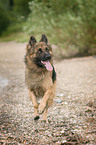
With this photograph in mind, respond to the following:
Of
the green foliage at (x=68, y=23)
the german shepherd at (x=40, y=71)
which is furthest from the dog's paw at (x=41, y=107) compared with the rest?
the green foliage at (x=68, y=23)

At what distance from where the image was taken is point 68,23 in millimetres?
10734

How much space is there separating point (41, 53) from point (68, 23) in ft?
22.6

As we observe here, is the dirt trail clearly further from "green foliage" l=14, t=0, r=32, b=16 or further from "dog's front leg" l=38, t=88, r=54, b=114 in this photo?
"green foliage" l=14, t=0, r=32, b=16

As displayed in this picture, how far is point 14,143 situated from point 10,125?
0.73 metres

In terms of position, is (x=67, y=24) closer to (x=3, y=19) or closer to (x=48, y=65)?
(x=48, y=65)

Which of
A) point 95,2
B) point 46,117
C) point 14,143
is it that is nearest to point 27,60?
point 46,117

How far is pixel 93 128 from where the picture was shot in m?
4.22

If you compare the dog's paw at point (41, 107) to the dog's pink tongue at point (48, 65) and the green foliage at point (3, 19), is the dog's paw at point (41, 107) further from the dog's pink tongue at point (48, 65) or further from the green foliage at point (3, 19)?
the green foliage at point (3, 19)

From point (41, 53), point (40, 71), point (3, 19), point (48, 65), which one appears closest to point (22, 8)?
point (3, 19)

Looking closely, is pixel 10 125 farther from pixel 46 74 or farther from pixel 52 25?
pixel 52 25

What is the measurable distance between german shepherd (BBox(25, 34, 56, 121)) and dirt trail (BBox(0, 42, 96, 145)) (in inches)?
15.2

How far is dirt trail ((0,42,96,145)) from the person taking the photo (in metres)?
3.96

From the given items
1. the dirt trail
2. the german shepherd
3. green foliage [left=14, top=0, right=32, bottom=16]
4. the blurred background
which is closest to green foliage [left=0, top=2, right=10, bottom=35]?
green foliage [left=14, top=0, right=32, bottom=16]

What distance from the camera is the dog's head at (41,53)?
13.9 feet
